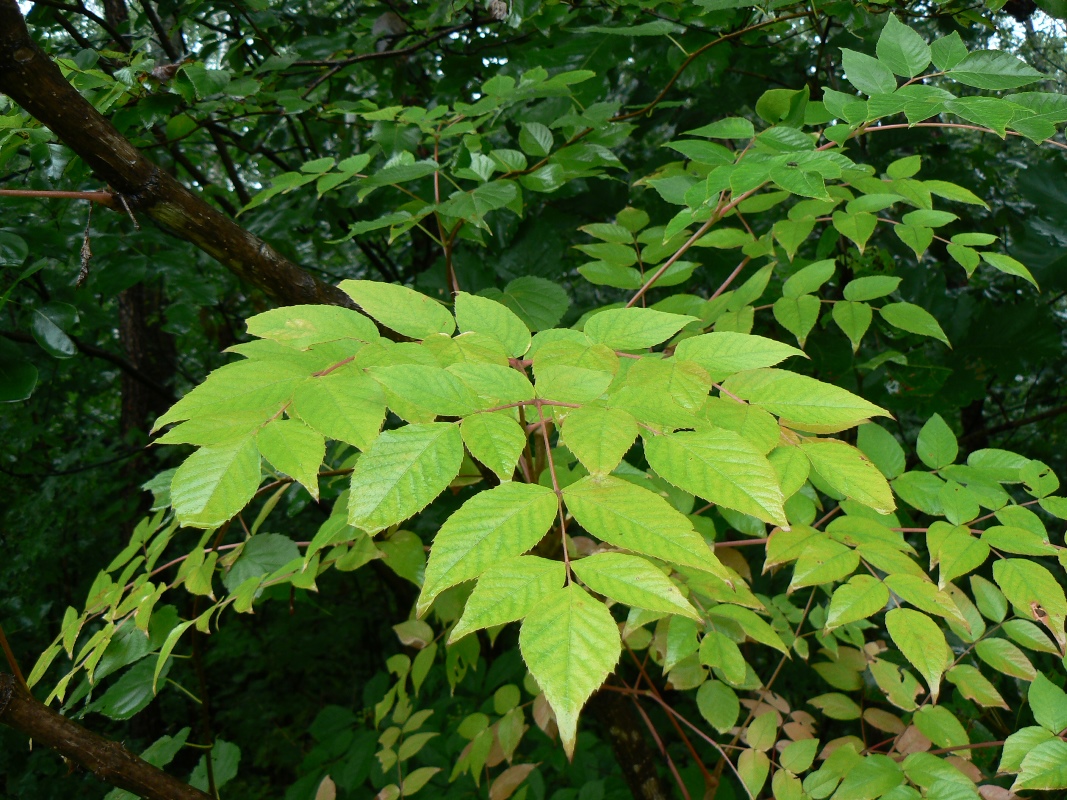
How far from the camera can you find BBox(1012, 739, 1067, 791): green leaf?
69 centimetres

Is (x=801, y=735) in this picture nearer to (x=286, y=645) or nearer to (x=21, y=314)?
(x=21, y=314)

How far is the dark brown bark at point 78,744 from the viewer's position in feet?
2.34

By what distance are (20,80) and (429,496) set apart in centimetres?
64

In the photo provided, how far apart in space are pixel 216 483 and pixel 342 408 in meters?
0.10

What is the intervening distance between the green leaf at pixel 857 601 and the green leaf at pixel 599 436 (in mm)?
380

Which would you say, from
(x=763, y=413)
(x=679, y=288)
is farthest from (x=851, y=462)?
(x=679, y=288)

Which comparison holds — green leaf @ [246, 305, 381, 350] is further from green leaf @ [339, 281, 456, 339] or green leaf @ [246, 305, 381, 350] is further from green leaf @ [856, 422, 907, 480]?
green leaf @ [856, 422, 907, 480]

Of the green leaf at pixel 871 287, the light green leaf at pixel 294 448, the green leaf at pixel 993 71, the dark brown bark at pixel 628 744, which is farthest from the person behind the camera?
the dark brown bark at pixel 628 744

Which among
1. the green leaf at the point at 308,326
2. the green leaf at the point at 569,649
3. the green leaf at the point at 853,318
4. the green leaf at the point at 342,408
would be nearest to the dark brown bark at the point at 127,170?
the green leaf at the point at 308,326

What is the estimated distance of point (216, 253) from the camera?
33.8 inches

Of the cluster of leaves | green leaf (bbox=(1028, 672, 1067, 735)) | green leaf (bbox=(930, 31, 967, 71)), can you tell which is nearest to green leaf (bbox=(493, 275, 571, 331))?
the cluster of leaves

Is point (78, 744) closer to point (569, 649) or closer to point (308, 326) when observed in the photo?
point (308, 326)

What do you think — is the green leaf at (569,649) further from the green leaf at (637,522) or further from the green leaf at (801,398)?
the green leaf at (801,398)

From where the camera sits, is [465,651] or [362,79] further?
[362,79]
